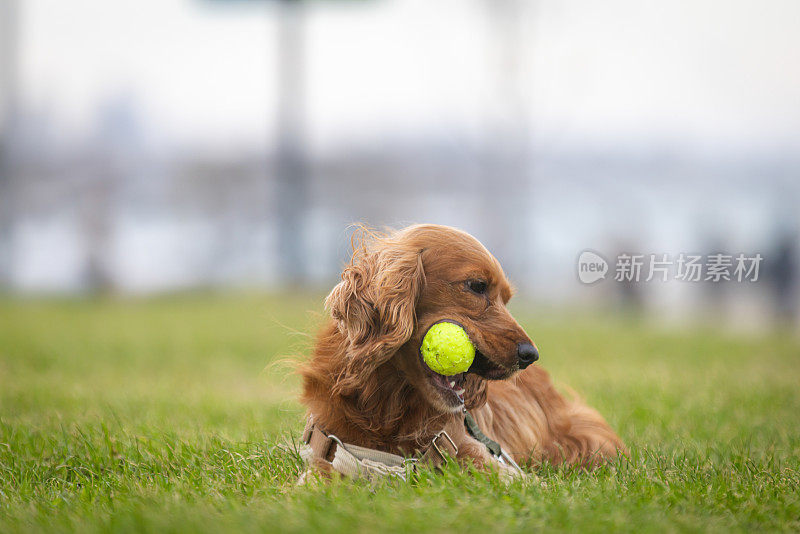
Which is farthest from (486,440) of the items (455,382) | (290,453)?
(290,453)

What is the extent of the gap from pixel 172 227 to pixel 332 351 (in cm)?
2069

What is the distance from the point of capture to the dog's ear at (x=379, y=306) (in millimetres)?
2986

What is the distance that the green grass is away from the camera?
95.9 inches

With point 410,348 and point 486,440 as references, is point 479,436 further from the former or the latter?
point 410,348

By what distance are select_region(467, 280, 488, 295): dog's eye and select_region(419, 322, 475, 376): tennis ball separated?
0.60 feet

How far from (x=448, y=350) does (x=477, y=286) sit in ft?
1.05

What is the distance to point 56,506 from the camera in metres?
2.79

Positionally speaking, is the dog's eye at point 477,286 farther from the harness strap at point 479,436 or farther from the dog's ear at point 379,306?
the harness strap at point 479,436

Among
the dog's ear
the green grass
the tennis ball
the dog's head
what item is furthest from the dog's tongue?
the green grass

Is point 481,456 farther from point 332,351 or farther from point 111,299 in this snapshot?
point 111,299

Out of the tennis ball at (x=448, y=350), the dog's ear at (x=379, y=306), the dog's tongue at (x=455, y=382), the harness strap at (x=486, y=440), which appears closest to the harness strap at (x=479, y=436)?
the harness strap at (x=486, y=440)

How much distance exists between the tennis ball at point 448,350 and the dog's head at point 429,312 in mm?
54

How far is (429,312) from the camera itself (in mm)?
3076

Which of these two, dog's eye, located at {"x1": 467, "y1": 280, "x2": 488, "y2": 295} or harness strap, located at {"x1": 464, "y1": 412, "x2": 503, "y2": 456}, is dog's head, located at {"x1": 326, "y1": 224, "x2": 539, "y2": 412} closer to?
dog's eye, located at {"x1": 467, "y1": 280, "x2": 488, "y2": 295}
